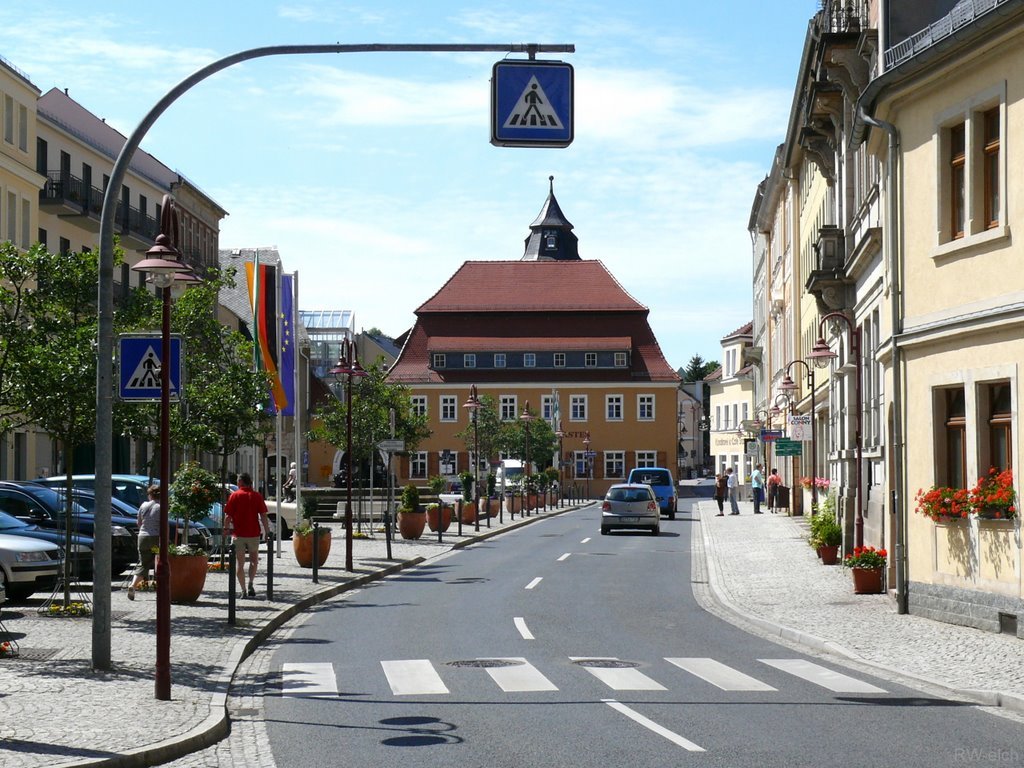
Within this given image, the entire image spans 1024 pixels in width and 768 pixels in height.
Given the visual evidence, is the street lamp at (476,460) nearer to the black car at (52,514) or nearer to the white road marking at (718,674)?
the black car at (52,514)

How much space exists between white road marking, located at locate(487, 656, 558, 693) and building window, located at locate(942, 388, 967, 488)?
23.3 ft

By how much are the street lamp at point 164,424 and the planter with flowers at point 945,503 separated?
1008cm

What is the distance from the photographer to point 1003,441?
18.1 m

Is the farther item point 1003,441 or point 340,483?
point 340,483

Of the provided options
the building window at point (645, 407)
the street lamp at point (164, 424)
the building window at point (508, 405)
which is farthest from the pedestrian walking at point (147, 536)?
the building window at point (645, 407)

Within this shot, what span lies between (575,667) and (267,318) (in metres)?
17.5

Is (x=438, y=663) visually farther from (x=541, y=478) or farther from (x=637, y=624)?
(x=541, y=478)

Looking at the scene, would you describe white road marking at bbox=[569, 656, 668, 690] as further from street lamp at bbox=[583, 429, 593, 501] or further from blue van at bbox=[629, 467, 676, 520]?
street lamp at bbox=[583, 429, 593, 501]

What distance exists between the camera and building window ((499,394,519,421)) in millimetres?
103938

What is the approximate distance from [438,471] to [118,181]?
91.2m

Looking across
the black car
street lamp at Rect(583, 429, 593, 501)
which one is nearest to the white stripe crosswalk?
the black car

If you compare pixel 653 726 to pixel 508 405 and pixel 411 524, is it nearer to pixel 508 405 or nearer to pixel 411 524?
pixel 411 524

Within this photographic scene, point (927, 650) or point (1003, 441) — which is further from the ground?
point (1003, 441)

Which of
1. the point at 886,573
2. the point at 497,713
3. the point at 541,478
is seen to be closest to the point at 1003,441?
the point at 886,573
